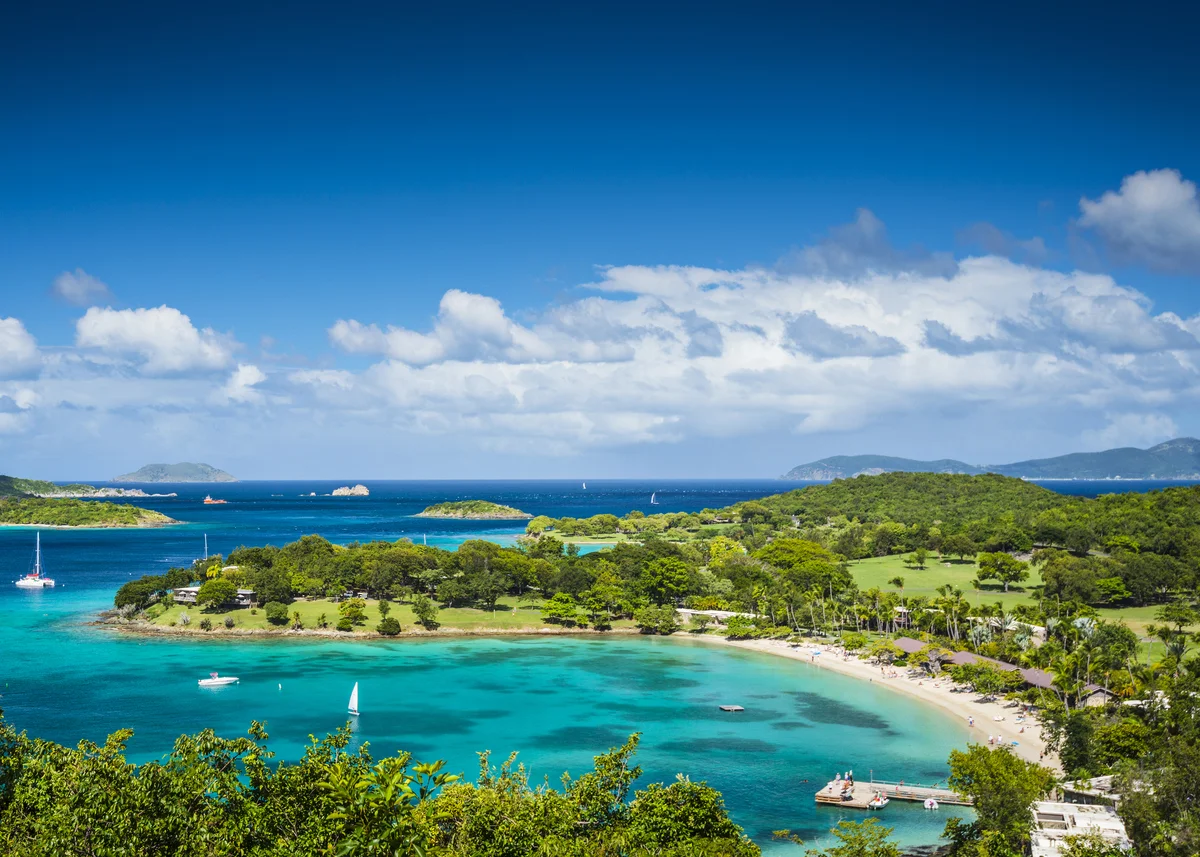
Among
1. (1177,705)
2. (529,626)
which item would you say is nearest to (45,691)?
(529,626)

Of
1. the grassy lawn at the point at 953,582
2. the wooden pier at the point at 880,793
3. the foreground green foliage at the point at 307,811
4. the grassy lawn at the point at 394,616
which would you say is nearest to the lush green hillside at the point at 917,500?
the grassy lawn at the point at 953,582

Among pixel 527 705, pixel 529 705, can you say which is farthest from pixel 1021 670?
pixel 527 705

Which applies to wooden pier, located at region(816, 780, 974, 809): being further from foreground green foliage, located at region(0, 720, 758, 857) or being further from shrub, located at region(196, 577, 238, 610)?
shrub, located at region(196, 577, 238, 610)

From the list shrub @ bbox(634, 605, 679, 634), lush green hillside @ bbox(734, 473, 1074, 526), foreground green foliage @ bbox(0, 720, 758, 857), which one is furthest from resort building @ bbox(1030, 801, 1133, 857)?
lush green hillside @ bbox(734, 473, 1074, 526)

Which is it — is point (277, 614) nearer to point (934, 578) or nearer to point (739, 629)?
point (739, 629)

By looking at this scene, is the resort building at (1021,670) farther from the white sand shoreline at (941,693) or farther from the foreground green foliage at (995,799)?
the foreground green foliage at (995,799)

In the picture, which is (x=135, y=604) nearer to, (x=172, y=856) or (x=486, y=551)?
(x=486, y=551)

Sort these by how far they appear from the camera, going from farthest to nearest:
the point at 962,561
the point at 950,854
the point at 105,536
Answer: the point at 105,536 → the point at 962,561 → the point at 950,854
